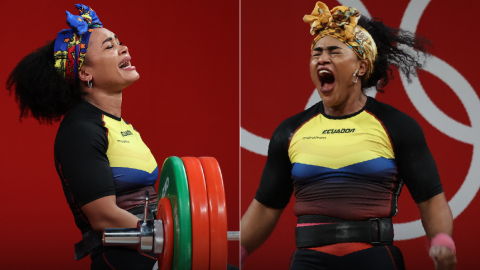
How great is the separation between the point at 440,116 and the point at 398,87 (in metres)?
0.26

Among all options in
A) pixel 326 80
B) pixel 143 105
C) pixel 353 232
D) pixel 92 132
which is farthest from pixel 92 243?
pixel 143 105

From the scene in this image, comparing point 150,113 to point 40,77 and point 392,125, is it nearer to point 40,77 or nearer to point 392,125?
point 40,77

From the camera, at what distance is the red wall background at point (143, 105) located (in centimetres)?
305

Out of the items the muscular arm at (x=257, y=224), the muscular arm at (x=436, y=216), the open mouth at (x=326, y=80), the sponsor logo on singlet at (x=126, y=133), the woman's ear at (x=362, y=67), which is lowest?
the muscular arm at (x=257, y=224)

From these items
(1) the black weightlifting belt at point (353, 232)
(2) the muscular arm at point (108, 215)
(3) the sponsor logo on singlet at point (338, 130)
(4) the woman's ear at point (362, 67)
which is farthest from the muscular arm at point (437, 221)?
(2) the muscular arm at point (108, 215)

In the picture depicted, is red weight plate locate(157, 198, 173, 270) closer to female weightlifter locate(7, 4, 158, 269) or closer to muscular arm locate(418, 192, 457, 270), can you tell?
female weightlifter locate(7, 4, 158, 269)

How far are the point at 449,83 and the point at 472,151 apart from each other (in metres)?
0.36

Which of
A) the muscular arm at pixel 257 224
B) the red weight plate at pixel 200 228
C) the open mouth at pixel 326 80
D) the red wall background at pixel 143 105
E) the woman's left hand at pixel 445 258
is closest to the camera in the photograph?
the red weight plate at pixel 200 228

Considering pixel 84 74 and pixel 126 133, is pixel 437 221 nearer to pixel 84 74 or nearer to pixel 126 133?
pixel 126 133

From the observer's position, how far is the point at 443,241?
204cm

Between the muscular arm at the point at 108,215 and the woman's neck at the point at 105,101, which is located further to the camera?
the woman's neck at the point at 105,101

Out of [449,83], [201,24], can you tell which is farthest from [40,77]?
[449,83]

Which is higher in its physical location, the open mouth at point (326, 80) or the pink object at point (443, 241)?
the open mouth at point (326, 80)

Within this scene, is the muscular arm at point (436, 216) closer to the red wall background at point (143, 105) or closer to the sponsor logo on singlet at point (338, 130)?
the sponsor logo on singlet at point (338, 130)
